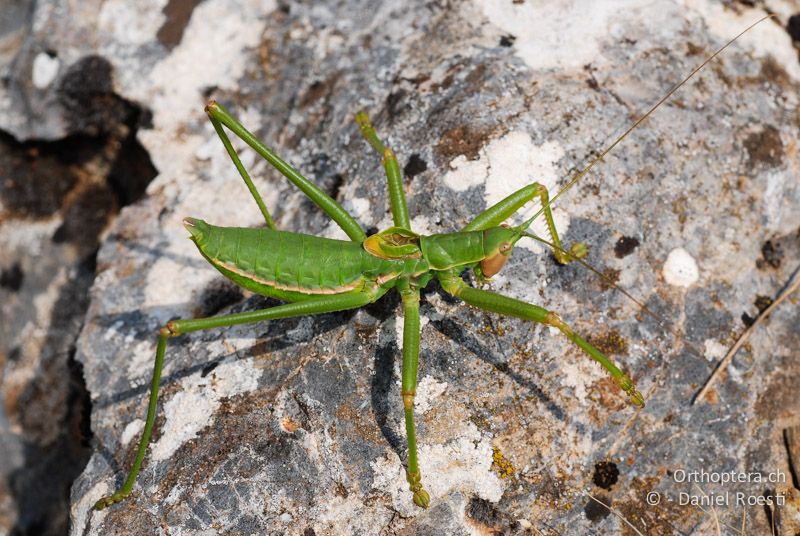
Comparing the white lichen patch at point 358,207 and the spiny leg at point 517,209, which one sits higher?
the spiny leg at point 517,209

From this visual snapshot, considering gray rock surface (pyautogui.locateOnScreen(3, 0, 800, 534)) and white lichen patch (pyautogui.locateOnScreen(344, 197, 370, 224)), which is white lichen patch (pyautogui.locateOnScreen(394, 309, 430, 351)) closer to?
gray rock surface (pyautogui.locateOnScreen(3, 0, 800, 534))

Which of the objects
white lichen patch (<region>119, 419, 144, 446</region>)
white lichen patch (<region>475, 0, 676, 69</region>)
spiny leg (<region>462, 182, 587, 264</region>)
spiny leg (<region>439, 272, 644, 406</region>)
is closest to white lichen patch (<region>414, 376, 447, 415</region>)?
spiny leg (<region>439, 272, 644, 406</region>)

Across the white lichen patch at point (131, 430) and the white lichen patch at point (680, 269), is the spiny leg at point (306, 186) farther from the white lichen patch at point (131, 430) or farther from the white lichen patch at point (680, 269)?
the white lichen patch at point (680, 269)

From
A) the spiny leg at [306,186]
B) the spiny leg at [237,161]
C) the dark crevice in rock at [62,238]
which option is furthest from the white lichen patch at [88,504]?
the spiny leg at [306,186]

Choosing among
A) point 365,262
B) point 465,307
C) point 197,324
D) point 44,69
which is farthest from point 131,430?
point 44,69

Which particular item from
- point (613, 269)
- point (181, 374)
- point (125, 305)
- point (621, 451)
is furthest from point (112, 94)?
point (621, 451)

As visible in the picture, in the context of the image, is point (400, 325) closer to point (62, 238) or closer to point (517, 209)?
point (517, 209)

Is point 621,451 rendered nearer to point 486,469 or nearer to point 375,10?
point 486,469
